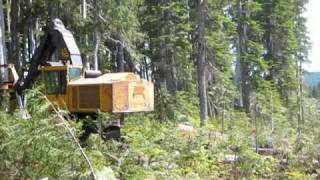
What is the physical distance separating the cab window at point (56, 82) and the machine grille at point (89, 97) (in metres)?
0.61

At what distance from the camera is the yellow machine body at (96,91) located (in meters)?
12.1

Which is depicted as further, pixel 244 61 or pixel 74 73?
pixel 244 61

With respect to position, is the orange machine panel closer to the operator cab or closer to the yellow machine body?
the yellow machine body

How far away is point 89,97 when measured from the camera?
493 inches

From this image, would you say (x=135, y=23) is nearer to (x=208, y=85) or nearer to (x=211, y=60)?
(x=211, y=60)

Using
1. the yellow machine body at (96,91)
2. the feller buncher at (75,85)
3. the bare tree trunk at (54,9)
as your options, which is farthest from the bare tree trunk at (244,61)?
Result: the yellow machine body at (96,91)

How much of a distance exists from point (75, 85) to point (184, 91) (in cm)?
2221

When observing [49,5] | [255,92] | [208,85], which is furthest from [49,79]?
[255,92]

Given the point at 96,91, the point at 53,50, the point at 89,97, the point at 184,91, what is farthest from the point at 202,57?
the point at 96,91

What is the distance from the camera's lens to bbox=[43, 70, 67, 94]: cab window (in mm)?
13062

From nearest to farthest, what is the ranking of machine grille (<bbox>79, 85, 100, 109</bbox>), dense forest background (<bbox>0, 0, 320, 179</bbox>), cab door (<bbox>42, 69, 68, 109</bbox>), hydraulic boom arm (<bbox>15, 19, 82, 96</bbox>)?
dense forest background (<bbox>0, 0, 320, 179</bbox>) → machine grille (<bbox>79, 85, 100, 109</bbox>) → cab door (<bbox>42, 69, 68, 109</bbox>) → hydraulic boom arm (<bbox>15, 19, 82, 96</bbox>)

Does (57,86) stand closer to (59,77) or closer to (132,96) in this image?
(59,77)

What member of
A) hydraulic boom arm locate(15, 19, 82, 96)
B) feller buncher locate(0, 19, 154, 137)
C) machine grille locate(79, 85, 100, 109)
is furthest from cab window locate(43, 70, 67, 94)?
machine grille locate(79, 85, 100, 109)

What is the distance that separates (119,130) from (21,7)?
1767 cm
